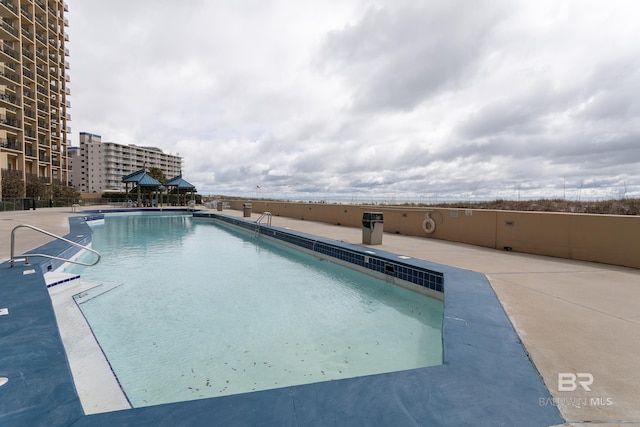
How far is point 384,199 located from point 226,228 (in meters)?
10.4

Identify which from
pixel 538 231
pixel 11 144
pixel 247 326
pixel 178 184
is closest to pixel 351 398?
pixel 247 326

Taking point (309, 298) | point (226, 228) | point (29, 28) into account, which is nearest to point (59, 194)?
point (29, 28)

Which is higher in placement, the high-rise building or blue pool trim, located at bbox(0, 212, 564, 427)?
the high-rise building

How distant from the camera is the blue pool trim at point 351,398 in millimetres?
1333

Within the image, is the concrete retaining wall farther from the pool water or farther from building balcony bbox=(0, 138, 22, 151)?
building balcony bbox=(0, 138, 22, 151)

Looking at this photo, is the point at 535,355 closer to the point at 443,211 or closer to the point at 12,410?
the point at 12,410

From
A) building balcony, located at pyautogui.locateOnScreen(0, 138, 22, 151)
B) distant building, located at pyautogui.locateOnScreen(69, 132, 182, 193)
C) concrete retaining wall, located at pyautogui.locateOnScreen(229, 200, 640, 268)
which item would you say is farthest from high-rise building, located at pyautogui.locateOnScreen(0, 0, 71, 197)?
concrete retaining wall, located at pyautogui.locateOnScreen(229, 200, 640, 268)

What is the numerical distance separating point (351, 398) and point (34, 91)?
49.0 metres

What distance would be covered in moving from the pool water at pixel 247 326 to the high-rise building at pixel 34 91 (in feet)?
102

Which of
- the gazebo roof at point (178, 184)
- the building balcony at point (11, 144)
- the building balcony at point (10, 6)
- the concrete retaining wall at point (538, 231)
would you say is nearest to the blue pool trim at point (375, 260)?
the concrete retaining wall at point (538, 231)

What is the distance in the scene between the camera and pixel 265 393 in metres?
1.53

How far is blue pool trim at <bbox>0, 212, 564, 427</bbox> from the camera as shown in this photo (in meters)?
1.33

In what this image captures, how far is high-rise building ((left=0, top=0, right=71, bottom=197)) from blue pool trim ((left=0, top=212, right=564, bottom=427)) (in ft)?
111

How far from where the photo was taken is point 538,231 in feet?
18.3
